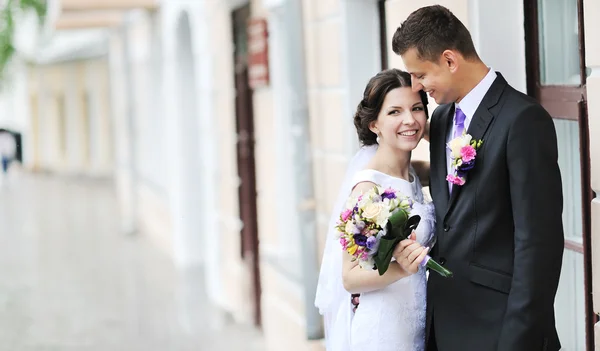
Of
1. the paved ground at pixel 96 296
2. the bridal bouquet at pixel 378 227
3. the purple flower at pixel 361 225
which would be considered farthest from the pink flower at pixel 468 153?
the paved ground at pixel 96 296

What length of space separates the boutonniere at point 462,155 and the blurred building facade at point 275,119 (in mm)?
437

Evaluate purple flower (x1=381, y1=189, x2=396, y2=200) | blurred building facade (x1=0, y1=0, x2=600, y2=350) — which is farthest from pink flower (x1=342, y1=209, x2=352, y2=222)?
blurred building facade (x1=0, y1=0, x2=600, y2=350)

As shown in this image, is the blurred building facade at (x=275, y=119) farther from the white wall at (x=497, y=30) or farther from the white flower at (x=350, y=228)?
the white flower at (x=350, y=228)

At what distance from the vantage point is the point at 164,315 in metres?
8.95

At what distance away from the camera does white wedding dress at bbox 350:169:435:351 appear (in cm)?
318

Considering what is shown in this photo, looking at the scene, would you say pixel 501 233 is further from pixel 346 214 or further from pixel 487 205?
pixel 346 214

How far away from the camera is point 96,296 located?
397 inches

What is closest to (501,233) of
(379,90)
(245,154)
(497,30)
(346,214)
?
(346,214)

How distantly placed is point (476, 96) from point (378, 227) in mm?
476

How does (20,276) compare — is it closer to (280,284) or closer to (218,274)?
(218,274)

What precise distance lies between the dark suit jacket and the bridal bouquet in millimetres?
108

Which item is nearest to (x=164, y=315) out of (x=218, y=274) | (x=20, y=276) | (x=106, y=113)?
(x=218, y=274)

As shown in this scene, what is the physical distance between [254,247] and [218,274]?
94 centimetres

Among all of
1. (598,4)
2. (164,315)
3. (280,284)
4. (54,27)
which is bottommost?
(164,315)
